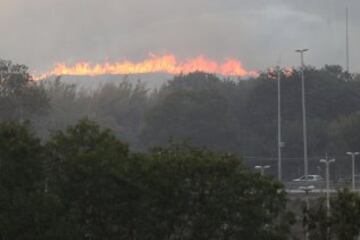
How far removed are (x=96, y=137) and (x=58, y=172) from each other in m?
1.13

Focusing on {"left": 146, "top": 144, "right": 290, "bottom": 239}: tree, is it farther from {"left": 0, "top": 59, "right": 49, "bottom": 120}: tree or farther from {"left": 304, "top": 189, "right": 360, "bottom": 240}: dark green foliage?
{"left": 0, "top": 59, "right": 49, "bottom": 120}: tree

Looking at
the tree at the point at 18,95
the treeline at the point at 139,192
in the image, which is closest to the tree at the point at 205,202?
the treeline at the point at 139,192

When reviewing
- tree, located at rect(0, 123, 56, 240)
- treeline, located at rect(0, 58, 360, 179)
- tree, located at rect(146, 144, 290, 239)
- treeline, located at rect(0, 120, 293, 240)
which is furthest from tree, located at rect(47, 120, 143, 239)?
treeline, located at rect(0, 58, 360, 179)

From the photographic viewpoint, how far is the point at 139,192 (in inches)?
601

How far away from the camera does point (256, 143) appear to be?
90.7m

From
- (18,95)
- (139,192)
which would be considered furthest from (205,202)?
(18,95)

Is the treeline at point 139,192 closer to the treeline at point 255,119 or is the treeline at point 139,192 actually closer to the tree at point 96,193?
the tree at point 96,193

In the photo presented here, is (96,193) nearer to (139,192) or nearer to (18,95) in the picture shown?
(139,192)

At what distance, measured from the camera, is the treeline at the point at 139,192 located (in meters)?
15.1

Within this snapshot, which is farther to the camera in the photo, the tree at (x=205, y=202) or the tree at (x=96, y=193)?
the tree at (x=205, y=202)

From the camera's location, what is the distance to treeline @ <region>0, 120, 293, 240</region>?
15.1 metres

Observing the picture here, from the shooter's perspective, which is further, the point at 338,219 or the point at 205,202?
the point at 338,219

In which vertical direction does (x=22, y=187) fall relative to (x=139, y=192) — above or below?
above

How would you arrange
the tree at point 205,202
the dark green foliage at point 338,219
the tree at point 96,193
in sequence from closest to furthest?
the tree at point 96,193, the tree at point 205,202, the dark green foliage at point 338,219
